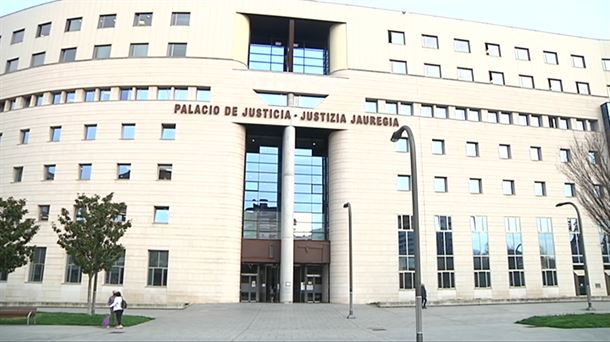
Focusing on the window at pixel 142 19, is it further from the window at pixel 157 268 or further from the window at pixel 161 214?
the window at pixel 157 268

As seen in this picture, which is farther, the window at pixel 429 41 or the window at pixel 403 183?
the window at pixel 429 41

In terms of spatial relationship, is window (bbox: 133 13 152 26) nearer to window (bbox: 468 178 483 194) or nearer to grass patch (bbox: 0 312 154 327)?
grass patch (bbox: 0 312 154 327)

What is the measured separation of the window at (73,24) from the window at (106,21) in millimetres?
1827

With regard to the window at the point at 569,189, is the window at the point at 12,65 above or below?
above

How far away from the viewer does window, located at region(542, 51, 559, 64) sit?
42.5m

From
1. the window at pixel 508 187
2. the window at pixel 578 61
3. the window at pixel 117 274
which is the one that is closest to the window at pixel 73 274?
the window at pixel 117 274

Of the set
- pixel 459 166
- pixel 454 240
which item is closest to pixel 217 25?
pixel 459 166

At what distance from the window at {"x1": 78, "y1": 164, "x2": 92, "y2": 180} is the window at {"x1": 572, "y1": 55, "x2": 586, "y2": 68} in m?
44.2

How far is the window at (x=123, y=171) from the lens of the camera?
3358 cm

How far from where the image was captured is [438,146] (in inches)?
1479

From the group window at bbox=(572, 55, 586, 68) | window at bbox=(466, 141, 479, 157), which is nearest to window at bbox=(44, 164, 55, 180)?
window at bbox=(466, 141, 479, 157)

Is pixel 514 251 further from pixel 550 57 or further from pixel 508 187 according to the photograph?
pixel 550 57

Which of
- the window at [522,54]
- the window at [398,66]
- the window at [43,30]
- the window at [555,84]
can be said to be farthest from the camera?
the window at [555,84]

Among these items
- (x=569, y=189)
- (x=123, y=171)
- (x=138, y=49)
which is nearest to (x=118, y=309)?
(x=123, y=171)
